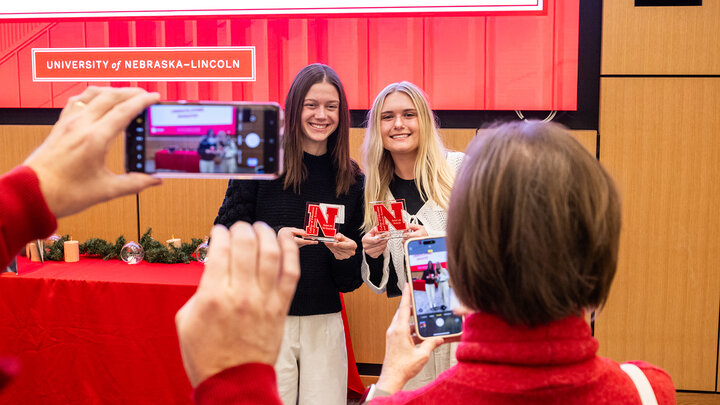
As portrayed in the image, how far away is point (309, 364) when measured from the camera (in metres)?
2.09

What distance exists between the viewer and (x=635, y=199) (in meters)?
3.15

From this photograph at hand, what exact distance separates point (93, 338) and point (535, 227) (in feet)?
7.87

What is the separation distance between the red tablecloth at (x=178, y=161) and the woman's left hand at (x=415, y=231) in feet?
3.70

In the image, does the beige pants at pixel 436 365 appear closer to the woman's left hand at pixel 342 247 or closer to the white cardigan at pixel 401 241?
the white cardigan at pixel 401 241

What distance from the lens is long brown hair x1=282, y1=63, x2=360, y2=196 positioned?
7.06 ft

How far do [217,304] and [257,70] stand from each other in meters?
3.03

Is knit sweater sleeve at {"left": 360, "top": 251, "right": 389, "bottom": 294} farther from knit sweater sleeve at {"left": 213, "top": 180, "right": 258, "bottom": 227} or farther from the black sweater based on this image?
knit sweater sleeve at {"left": 213, "top": 180, "right": 258, "bottom": 227}

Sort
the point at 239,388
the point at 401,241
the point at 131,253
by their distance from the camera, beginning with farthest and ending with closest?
the point at 131,253, the point at 401,241, the point at 239,388

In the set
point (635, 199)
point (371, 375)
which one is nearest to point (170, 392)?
point (371, 375)

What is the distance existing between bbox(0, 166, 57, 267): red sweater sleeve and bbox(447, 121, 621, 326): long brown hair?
526mm

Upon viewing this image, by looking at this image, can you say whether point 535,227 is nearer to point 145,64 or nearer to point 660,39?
point 660,39

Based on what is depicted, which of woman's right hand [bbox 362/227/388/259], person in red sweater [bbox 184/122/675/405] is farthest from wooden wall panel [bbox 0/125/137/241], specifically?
person in red sweater [bbox 184/122/675/405]

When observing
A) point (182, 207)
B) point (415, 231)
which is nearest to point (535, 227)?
point (415, 231)

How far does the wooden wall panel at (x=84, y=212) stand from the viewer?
3.51 m
